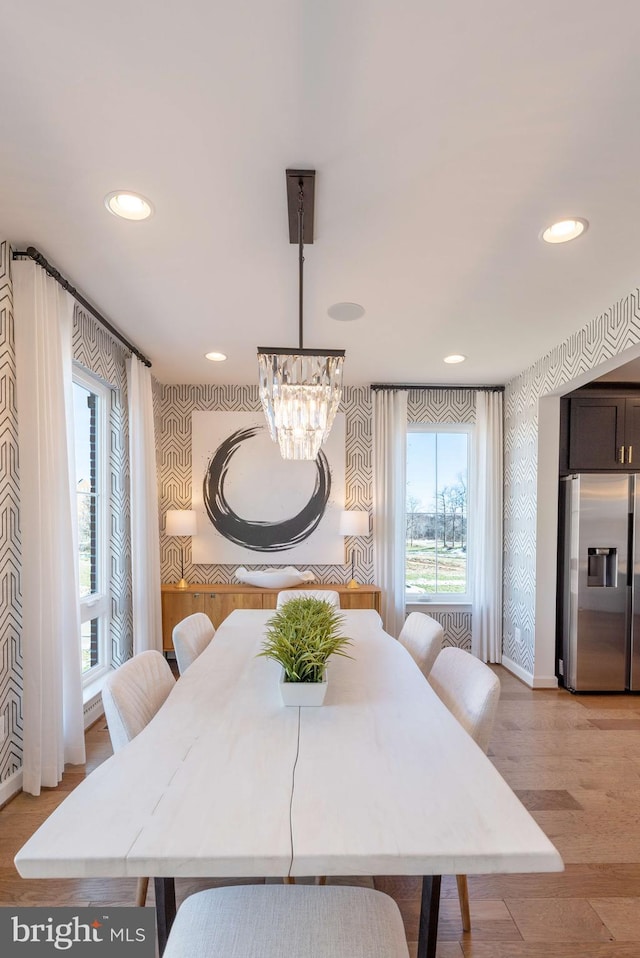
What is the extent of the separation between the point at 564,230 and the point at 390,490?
9.59 feet

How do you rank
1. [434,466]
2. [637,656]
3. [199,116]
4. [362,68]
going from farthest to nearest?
[434,466], [637,656], [199,116], [362,68]

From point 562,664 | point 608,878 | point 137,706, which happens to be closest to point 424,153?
point 137,706

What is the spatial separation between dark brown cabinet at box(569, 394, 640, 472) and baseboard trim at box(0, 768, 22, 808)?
426cm

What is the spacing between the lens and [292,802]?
112 centimetres

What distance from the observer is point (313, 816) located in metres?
1.06

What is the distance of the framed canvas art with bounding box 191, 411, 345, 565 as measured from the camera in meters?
4.75

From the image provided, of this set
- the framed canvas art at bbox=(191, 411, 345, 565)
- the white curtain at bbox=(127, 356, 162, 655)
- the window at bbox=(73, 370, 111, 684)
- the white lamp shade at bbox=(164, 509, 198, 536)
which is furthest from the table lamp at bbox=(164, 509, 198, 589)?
the window at bbox=(73, 370, 111, 684)

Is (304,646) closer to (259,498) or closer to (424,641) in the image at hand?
(424,641)

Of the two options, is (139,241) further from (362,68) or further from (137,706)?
(137,706)

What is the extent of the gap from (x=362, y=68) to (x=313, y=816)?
73.0 inches

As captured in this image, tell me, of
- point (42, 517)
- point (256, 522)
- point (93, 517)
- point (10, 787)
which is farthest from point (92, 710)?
point (256, 522)

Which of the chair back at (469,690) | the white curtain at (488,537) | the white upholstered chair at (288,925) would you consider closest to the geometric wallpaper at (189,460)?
→ the white curtain at (488,537)

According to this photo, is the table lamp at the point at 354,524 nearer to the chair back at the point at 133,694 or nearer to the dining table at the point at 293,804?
the chair back at the point at 133,694

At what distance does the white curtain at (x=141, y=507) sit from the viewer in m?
3.73
